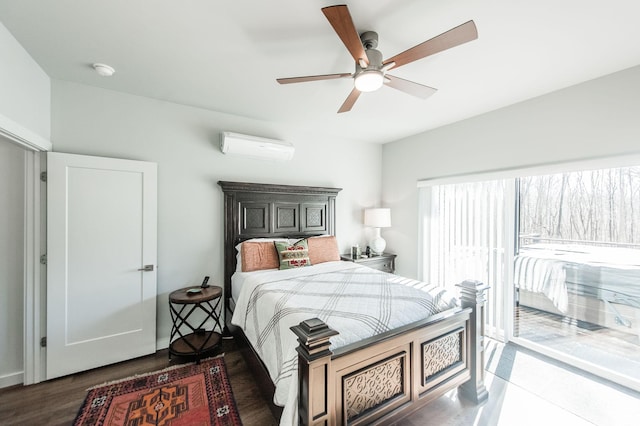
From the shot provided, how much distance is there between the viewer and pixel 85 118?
2.50m

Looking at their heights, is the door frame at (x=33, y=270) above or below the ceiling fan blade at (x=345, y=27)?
below

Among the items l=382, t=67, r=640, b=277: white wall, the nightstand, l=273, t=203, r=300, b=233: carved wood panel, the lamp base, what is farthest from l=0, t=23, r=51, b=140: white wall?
l=382, t=67, r=640, b=277: white wall

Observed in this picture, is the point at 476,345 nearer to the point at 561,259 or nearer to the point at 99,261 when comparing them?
the point at 561,259

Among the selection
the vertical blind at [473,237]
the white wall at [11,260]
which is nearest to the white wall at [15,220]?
the white wall at [11,260]

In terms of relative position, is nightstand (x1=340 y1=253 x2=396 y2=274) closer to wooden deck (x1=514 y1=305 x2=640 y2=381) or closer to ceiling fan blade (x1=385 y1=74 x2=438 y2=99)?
wooden deck (x1=514 y1=305 x2=640 y2=381)

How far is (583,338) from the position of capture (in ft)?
8.51

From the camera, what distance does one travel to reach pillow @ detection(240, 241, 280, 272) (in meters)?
2.91

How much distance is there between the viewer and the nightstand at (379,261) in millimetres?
3815

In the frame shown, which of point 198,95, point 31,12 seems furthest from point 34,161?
A: point 198,95

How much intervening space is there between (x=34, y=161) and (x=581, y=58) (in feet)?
15.3

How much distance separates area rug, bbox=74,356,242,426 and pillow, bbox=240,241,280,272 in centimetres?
102

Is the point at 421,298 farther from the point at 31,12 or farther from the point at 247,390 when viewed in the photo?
the point at 31,12

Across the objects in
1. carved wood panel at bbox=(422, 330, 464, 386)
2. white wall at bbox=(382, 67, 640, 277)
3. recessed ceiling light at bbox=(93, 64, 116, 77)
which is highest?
recessed ceiling light at bbox=(93, 64, 116, 77)

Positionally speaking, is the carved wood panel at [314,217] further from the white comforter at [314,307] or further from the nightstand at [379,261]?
the white comforter at [314,307]
